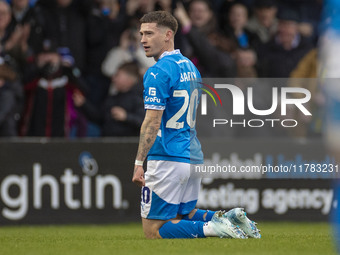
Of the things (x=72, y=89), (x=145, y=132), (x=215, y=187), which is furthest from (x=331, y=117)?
(x=72, y=89)

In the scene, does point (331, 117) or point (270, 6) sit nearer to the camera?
point (331, 117)

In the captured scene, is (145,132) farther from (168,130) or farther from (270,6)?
(270,6)

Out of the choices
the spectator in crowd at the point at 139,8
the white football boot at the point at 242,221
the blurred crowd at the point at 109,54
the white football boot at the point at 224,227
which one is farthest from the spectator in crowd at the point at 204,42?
the white football boot at the point at 224,227

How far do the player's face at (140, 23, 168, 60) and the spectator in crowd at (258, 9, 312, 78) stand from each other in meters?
6.32

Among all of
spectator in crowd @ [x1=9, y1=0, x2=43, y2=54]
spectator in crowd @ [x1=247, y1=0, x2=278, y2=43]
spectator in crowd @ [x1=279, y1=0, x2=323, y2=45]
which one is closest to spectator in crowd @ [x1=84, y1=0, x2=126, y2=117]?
spectator in crowd @ [x1=9, y1=0, x2=43, y2=54]

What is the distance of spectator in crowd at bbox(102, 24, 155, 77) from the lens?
14.1 m

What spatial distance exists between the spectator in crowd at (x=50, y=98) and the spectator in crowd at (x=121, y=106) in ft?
0.67

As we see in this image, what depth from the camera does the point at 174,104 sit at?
27.7 feet

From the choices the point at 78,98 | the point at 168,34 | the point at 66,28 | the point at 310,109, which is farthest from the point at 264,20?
the point at 168,34

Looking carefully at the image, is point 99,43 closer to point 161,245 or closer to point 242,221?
point 242,221

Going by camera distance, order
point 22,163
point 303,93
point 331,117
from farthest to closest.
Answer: point 303,93, point 22,163, point 331,117

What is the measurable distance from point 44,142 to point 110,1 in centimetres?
339

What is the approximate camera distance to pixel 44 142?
12891 millimetres

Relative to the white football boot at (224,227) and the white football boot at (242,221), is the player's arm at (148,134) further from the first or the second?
the white football boot at (242,221)
